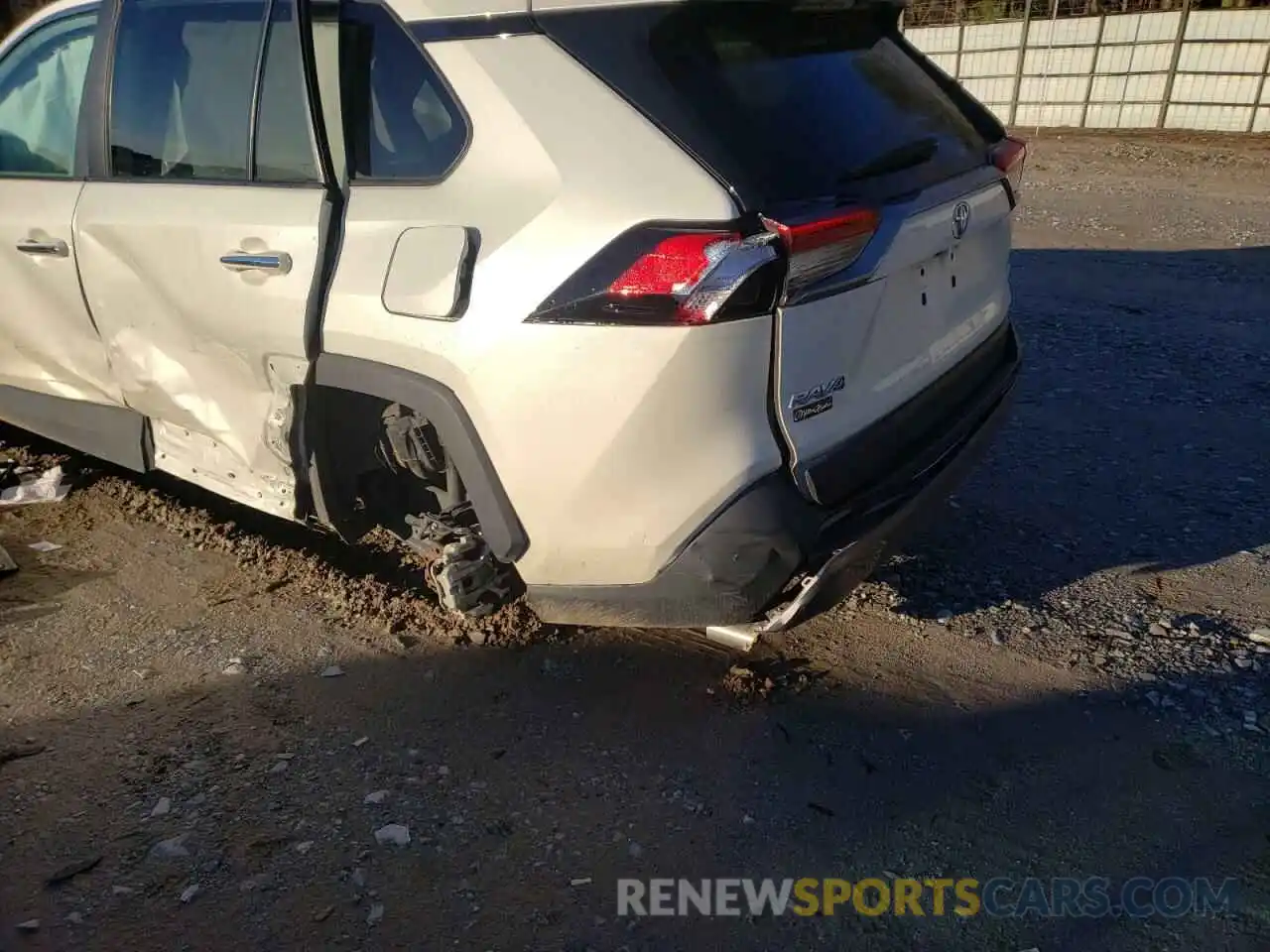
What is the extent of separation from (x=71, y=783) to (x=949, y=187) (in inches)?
110

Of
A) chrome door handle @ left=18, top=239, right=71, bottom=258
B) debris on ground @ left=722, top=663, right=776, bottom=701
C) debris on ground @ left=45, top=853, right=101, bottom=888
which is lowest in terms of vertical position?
debris on ground @ left=45, top=853, right=101, bottom=888

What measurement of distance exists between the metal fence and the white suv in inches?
550

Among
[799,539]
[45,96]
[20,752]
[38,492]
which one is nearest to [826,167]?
[799,539]

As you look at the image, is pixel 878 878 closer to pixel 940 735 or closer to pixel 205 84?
pixel 940 735

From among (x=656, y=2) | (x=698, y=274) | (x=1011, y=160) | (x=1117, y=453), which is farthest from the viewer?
(x=1117, y=453)

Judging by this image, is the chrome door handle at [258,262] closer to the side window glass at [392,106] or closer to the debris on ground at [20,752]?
the side window glass at [392,106]

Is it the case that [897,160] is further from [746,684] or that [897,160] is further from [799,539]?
[746,684]

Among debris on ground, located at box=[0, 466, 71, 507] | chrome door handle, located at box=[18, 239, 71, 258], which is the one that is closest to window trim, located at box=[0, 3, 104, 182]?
chrome door handle, located at box=[18, 239, 71, 258]

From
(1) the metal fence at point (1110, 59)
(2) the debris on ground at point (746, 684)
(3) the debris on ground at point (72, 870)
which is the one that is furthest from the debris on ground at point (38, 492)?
(1) the metal fence at point (1110, 59)

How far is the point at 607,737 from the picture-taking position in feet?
9.19

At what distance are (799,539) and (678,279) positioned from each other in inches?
26.2

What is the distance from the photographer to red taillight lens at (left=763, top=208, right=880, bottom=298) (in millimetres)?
2211

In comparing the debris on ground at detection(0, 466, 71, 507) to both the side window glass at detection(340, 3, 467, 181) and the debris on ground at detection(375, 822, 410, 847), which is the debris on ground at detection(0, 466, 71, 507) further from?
the debris on ground at detection(375, 822, 410, 847)

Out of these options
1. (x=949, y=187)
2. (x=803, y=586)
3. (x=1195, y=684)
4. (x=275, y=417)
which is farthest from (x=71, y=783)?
(x=1195, y=684)
